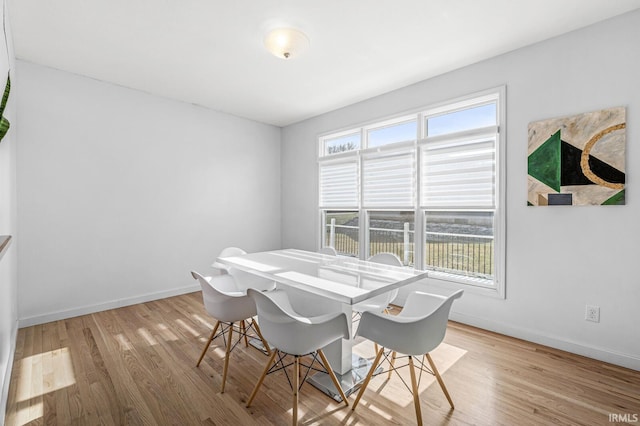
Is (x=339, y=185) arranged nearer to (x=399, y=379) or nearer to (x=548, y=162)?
(x=548, y=162)

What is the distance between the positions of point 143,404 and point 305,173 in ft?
13.0

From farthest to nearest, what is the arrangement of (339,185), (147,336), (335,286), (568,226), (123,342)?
(339,185) → (147,336) → (123,342) → (568,226) → (335,286)

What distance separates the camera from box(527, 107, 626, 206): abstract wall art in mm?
2438

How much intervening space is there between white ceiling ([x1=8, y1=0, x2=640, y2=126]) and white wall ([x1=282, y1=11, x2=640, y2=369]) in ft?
0.64

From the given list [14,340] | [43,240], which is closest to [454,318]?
[14,340]

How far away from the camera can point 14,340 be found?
2820 millimetres

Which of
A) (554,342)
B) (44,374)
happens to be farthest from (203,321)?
(554,342)

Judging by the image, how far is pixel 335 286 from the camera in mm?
2020

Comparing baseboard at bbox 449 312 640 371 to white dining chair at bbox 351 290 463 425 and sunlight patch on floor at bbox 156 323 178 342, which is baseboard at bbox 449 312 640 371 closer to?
white dining chair at bbox 351 290 463 425

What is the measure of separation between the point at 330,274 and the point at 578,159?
93.1 inches

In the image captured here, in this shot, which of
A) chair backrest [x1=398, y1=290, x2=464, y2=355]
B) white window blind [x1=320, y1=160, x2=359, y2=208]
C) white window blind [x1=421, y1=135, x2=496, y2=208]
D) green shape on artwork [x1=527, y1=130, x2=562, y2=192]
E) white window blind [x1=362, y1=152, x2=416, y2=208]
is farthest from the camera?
white window blind [x1=320, y1=160, x2=359, y2=208]

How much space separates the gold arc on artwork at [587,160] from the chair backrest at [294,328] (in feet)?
8.08

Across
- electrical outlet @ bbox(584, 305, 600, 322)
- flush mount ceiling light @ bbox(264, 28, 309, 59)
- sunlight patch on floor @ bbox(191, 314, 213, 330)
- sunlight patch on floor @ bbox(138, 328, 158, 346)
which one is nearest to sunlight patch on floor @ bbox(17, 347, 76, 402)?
sunlight patch on floor @ bbox(138, 328, 158, 346)

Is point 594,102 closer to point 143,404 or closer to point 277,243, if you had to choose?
point 143,404
